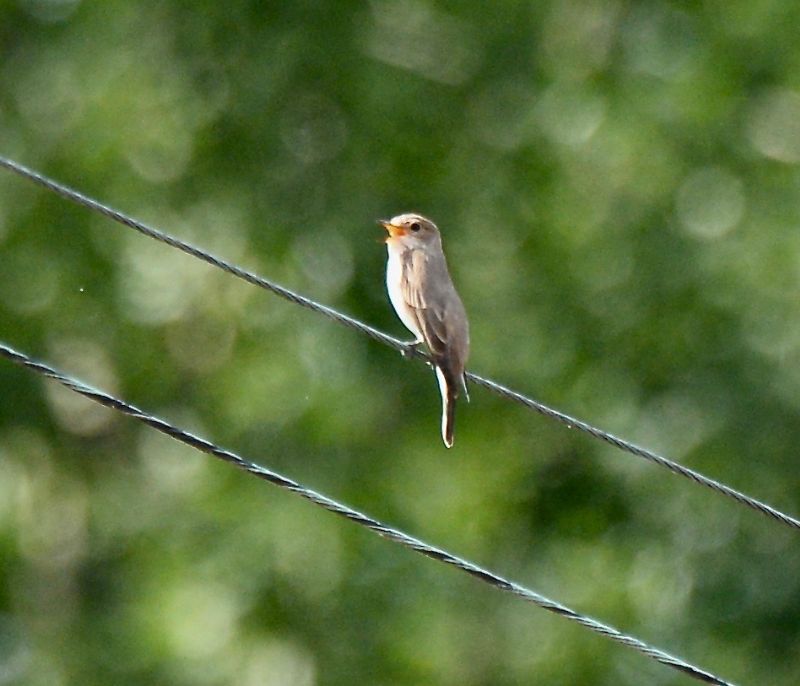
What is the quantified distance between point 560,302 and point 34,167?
413 centimetres

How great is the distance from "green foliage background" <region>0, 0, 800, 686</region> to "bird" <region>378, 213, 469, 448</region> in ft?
15.2

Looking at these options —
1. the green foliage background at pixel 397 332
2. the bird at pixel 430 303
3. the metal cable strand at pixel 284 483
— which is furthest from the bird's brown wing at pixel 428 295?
the green foliage background at pixel 397 332

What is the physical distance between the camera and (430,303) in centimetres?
937

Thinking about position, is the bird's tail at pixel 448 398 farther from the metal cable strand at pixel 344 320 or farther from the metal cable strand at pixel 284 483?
the metal cable strand at pixel 284 483

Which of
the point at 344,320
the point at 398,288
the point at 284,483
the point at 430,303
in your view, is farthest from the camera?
the point at 398,288

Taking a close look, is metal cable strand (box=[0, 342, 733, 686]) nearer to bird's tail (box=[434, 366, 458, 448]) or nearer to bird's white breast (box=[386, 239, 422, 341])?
bird's tail (box=[434, 366, 458, 448])

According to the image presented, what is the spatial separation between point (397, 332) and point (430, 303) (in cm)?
596

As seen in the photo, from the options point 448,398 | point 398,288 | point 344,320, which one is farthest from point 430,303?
point 344,320

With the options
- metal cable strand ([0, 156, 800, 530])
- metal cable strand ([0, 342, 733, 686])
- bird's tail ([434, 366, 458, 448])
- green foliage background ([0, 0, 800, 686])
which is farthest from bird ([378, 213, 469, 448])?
green foliage background ([0, 0, 800, 686])

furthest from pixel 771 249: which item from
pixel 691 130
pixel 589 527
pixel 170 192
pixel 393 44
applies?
pixel 170 192

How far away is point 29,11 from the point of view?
16469 millimetres

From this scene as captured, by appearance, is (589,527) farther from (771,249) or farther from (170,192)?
(170,192)

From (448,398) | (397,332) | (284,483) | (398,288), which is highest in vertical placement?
(398,288)

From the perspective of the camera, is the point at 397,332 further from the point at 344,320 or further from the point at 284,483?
the point at 284,483
